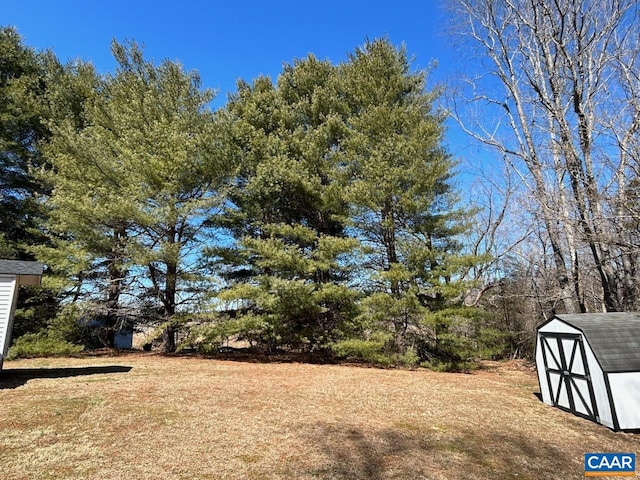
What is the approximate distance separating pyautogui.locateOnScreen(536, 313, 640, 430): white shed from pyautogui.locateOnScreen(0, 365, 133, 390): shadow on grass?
29.9ft

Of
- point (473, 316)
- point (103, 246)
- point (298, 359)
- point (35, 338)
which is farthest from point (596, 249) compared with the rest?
point (35, 338)

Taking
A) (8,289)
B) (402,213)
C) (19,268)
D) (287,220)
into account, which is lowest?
(8,289)

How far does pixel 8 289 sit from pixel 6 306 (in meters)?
0.33

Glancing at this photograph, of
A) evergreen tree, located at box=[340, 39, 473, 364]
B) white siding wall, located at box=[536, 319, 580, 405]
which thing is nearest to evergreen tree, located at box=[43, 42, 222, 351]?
evergreen tree, located at box=[340, 39, 473, 364]

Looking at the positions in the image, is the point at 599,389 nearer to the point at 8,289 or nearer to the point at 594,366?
the point at 594,366

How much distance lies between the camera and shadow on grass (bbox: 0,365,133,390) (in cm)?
685

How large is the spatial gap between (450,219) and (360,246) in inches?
121

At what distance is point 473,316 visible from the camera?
1013cm

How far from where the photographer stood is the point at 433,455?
4.00 meters

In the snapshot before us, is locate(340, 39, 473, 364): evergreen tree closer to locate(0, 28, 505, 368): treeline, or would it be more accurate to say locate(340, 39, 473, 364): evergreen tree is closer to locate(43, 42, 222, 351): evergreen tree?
locate(0, 28, 505, 368): treeline

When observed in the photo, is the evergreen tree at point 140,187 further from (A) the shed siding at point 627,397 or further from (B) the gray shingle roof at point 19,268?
(A) the shed siding at point 627,397

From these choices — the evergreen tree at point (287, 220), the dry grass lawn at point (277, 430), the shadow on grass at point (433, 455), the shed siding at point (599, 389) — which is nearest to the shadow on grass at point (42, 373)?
the dry grass lawn at point (277, 430)

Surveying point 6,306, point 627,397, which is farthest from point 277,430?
point 6,306

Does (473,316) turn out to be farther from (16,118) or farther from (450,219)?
(16,118)
